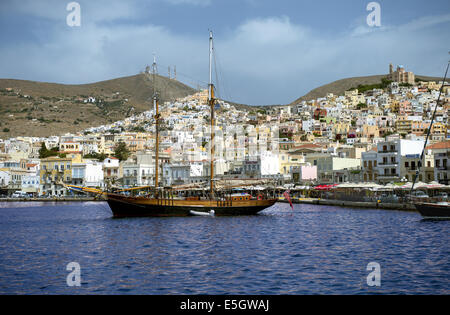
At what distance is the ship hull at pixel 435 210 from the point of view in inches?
1326

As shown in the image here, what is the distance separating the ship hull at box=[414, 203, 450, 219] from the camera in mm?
33688

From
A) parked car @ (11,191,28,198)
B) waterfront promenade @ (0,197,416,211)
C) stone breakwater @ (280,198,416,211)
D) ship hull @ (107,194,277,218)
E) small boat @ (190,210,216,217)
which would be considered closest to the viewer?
ship hull @ (107,194,277,218)

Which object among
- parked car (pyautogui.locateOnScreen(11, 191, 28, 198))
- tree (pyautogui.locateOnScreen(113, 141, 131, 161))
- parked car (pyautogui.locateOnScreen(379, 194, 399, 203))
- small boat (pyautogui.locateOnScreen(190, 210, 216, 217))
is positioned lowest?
small boat (pyautogui.locateOnScreen(190, 210, 216, 217))

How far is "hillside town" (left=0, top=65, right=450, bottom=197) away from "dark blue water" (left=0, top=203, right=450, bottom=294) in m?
16.6

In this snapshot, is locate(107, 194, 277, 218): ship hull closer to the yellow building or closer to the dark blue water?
the dark blue water

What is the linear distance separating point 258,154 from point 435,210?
183ft

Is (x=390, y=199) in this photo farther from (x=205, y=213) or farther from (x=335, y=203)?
(x=205, y=213)

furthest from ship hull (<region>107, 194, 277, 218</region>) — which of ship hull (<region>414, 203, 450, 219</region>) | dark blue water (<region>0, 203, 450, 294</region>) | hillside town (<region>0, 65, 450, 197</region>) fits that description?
ship hull (<region>414, 203, 450, 219</region>)

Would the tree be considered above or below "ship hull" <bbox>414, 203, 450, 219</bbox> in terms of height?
above

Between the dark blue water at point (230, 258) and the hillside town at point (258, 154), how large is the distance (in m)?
16.6

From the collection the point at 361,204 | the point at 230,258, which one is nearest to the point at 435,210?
the point at 361,204

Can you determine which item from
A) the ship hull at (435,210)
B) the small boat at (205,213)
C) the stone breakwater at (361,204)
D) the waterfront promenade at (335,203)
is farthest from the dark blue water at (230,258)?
the waterfront promenade at (335,203)

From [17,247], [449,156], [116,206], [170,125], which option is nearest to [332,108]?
[170,125]

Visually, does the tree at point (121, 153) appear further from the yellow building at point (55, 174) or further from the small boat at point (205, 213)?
the small boat at point (205, 213)
